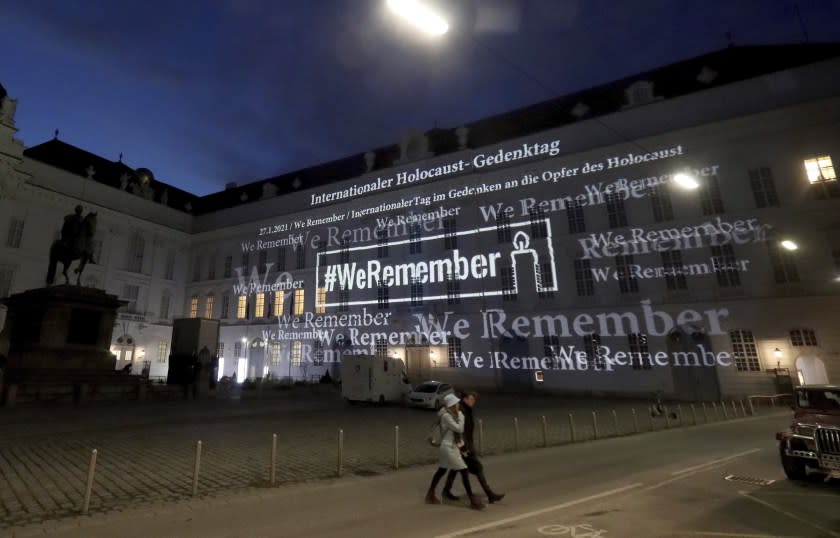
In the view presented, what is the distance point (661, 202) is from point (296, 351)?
110ft

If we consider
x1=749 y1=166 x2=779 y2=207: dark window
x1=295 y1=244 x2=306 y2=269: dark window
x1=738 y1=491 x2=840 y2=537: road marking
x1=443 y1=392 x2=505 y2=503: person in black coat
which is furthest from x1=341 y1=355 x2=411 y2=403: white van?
x1=749 y1=166 x2=779 y2=207: dark window

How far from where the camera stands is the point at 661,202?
2883cm

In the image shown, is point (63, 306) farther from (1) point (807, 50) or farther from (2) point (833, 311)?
(1) point (807, 50)

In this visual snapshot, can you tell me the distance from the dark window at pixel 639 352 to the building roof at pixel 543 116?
56.2 ft

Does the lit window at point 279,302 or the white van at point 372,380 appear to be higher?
the lit window at point 279,302

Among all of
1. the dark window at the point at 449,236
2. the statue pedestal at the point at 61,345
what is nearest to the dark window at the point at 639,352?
the dark window at the point at 449,236

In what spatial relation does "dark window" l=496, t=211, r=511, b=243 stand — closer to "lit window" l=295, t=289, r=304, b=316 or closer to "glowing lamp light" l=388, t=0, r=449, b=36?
"lit window" l=295, t=289, r=304, b=316

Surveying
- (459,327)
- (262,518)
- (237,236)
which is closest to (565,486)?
(262,518)

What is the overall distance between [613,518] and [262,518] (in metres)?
5.01

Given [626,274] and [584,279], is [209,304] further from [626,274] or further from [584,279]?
[626,274]

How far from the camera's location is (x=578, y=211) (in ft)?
102

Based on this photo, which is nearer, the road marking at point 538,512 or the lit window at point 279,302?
the road marking at point 538,512

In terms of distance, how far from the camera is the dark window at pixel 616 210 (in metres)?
29.7

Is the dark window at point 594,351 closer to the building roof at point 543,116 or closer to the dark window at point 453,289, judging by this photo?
the dark window at point 453,289
